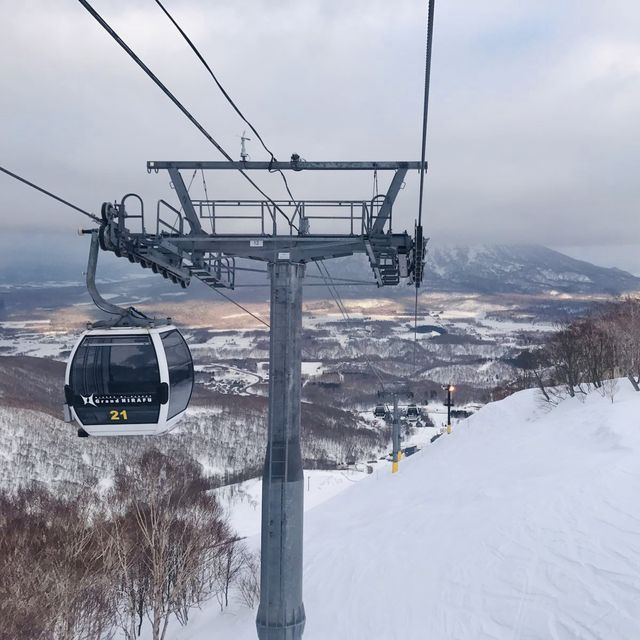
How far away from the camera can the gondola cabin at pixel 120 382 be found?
7.23 meters

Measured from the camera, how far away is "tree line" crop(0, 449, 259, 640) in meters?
18.5

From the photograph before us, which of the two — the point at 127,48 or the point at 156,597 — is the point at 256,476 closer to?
the point at 156,597

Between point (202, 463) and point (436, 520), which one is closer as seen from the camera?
point (436, 520)

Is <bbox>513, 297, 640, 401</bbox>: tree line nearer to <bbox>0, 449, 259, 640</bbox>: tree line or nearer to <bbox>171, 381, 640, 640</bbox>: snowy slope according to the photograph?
<bbox>171, 381, 640, 640</bbox>: snowy slope

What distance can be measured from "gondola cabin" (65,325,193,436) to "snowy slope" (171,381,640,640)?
853 cm

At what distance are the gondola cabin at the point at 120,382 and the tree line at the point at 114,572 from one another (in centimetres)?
1430

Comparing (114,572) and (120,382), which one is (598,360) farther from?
(120,382)

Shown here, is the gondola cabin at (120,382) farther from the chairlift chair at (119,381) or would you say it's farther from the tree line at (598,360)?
the tree line at (598,360)

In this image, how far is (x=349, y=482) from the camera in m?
57.6

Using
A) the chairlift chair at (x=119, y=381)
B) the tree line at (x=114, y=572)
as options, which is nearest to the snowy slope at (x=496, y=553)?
the tree line at (x=114, y=572)

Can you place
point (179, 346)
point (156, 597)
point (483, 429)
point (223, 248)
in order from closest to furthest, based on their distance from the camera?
point (223, 248), point (179, 346), point (156, 597), point (483, 429)

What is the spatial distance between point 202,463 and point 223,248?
3094 inches

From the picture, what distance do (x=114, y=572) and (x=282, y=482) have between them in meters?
19.7

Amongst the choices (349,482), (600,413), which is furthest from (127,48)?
(349,482)
